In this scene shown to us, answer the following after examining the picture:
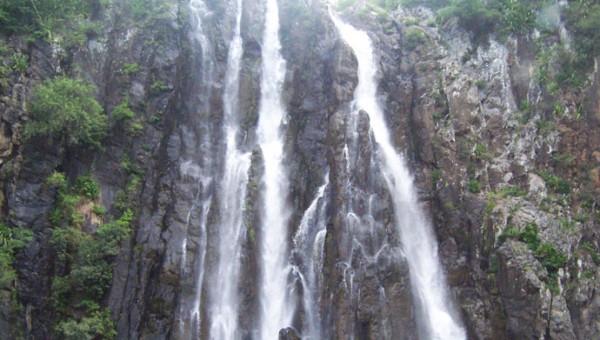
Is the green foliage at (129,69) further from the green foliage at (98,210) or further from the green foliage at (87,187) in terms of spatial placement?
the green foliage at (98,210)

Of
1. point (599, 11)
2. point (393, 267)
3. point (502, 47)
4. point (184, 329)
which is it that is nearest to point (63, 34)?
point (184, 329)

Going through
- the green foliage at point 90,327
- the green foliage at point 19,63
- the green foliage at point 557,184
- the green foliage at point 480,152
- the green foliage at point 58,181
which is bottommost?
the green foliage at point 90,327

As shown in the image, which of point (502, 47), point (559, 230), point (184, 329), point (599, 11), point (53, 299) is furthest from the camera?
point (502, 47)

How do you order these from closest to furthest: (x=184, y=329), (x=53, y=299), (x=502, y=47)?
1. (x=53, y=299)
2. (x=184, y=329)
3. (x=502, y=47)

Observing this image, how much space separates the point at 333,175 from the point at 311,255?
370 centimetres

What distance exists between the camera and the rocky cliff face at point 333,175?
61.6 ft

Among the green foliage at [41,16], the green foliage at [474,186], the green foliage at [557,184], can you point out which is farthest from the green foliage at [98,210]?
the green foliage at [557,184]

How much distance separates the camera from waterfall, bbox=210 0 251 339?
19688mm

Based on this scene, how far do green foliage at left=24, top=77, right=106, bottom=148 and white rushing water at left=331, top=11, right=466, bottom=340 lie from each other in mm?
11585

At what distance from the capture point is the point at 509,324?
18953 millimetres

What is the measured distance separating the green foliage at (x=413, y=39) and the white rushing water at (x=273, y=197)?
23.3 feet

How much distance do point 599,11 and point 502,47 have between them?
4525 millimetres

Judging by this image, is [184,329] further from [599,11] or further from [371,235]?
[599,11]

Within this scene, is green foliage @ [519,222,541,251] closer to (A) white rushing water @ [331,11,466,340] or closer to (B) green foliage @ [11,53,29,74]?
(A) white rushing water @ [331,11,466,340]
